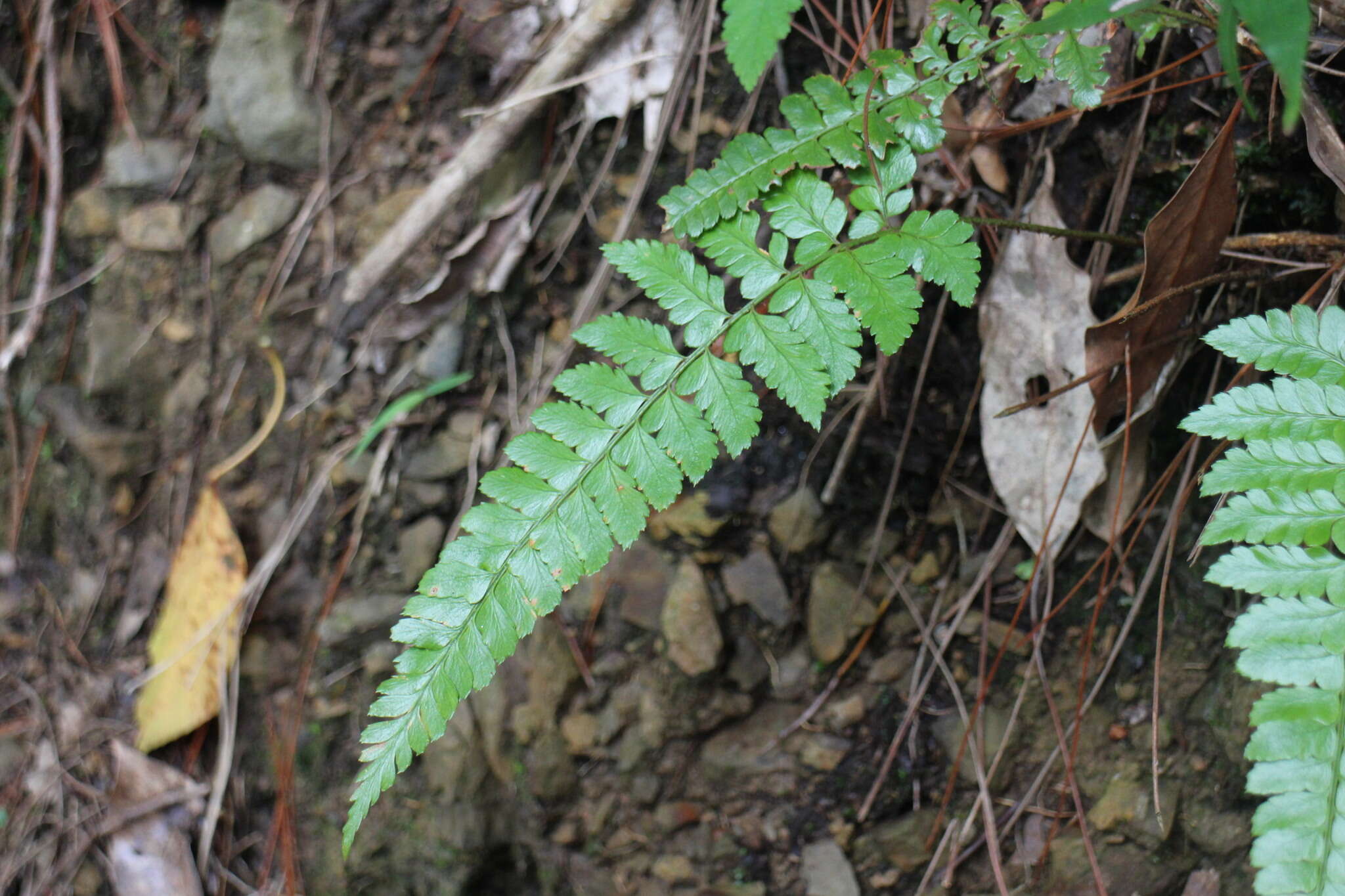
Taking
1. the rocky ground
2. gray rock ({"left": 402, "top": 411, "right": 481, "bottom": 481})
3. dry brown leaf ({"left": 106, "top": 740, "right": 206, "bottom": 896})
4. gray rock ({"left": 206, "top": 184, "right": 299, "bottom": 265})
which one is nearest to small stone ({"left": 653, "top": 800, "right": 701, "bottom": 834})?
the rocky ground

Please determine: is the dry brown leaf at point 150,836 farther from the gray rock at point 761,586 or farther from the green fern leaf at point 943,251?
the green fern leaf at point 943,251

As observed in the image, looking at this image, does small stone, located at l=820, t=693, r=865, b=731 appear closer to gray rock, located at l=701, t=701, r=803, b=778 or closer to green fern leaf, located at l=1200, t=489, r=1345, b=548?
gray rock, located at l=701, t=701, r=803, b=778

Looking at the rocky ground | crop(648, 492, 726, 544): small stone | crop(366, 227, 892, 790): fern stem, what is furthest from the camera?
crop(648, 492, 726, 544): small stone

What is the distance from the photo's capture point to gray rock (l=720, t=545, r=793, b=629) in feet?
6.77

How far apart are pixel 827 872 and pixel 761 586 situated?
635 millimetres

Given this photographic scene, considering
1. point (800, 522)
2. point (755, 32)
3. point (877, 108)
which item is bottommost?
point (800, 522)

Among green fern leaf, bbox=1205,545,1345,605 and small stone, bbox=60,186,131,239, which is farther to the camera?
small stone, bbox=60,186,131,239

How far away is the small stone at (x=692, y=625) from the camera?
2.06 meters

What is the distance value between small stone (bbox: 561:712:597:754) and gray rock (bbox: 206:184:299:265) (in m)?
1.80

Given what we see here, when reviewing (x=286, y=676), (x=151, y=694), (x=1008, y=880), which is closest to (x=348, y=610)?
(x=286, y=676)

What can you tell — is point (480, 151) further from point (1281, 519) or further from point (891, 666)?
point (1281, 519)

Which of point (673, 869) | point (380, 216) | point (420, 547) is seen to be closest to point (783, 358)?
point (673, 869)

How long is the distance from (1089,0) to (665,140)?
116cm

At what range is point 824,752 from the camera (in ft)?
6.47
